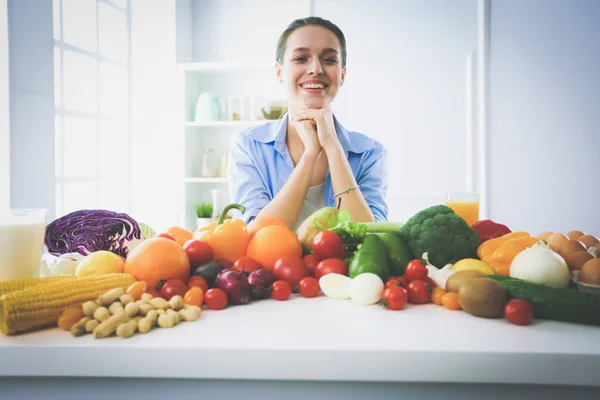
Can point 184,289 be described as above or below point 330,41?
below

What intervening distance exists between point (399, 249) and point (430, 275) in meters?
0.08

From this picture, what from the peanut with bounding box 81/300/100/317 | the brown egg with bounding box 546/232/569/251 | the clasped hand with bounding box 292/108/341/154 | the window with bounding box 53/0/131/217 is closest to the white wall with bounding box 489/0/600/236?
the clasped hand with bounding box 292/108/341/154

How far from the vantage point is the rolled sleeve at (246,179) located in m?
2.03

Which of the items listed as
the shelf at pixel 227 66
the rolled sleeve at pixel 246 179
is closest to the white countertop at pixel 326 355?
the rolled sleeve at pixel 246 179

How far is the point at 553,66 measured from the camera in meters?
4.18

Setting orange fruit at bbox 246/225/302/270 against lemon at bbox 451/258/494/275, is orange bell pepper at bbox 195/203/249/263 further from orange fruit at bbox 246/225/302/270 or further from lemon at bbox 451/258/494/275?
lemon at bbox 451/258/494/275

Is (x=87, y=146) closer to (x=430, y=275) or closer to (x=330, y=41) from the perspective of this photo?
(x=330, y=41)

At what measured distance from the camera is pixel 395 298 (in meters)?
0.84

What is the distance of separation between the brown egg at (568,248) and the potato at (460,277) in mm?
197

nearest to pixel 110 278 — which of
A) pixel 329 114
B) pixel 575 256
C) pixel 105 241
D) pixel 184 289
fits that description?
pixel 184 289

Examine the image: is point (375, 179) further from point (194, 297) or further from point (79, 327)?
point (79, 327)

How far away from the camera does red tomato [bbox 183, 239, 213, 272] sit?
1004mm

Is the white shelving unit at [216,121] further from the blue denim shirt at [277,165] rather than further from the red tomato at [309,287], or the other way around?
the red tomato at [309,287]

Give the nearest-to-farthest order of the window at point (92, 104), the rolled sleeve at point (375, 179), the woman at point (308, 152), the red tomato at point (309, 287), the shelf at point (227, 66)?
the red tomato at point (309, 287) → the woman at point (308, 152) → the rolled sleeve at point (375, 179) → the window at point (92, 104) → the shelf at point (227, 66)
